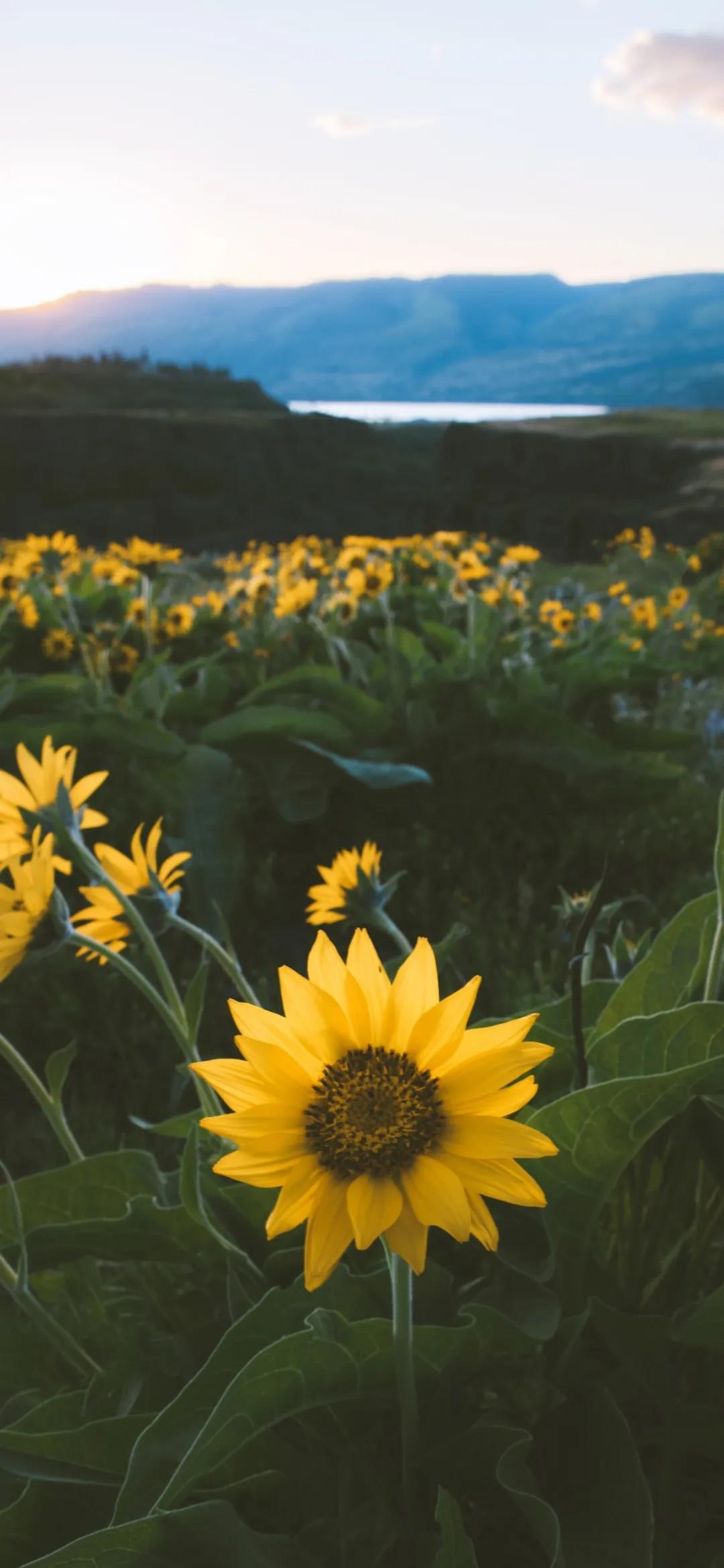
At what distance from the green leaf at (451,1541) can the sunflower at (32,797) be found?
699 mm

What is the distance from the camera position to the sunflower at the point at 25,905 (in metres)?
1.08

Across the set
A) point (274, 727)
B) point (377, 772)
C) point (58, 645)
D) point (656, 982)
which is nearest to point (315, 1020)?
point (656, 982)

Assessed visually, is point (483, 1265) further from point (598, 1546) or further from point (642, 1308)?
point (598, 1546)

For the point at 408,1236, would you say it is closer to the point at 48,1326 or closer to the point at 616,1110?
the point at 616,1110

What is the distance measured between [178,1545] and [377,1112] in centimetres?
44

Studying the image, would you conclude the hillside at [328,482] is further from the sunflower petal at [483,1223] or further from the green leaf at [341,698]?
the sunflower petal at [483,1223]

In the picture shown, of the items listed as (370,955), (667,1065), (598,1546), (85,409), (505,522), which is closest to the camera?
(370,955)

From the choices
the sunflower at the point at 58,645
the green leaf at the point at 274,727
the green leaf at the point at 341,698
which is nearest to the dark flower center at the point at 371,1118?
the green leaf at the point at 274,727

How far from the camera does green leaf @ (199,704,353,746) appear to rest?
9.47 ft

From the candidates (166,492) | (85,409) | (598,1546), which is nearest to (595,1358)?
(598,1546)

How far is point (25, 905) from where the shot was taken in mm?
1114

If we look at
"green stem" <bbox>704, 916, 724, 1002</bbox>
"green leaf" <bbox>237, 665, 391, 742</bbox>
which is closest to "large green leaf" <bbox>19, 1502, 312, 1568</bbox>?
"green stem" <bbox>704, 916, 724, 1002</bbox>

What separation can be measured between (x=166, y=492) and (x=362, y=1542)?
765 inches

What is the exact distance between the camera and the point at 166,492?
760 inches
